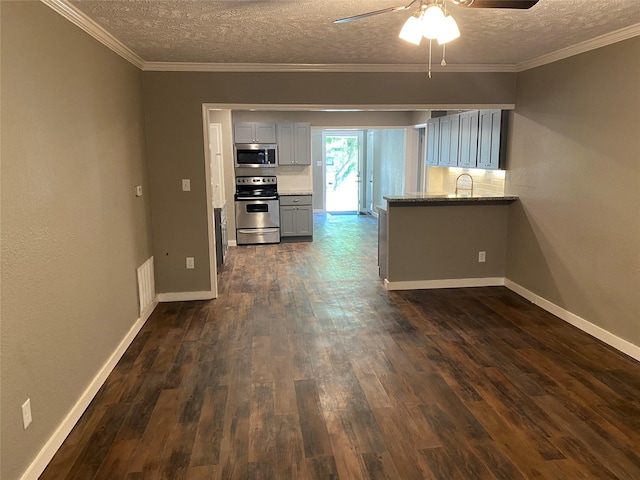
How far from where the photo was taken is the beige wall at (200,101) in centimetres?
464

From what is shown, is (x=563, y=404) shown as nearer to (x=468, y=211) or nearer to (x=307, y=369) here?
(x=307, y=369)

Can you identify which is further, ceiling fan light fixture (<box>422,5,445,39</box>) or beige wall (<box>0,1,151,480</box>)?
ceiling fan light fixture (<box>422,5,445,39</box>)

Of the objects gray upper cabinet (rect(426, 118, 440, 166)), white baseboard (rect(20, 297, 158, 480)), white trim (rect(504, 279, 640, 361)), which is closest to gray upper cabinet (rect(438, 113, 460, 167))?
gray upper cabinet (rect(426, 118, 440, 166))

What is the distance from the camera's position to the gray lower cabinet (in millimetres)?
8203

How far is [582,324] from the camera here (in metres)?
4.07

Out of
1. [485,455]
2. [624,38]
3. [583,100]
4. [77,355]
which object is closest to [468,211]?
[583,100]

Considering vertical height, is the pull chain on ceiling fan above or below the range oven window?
above

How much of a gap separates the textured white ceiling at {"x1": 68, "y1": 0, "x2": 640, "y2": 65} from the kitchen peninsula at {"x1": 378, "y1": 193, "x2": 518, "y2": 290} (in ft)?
4.95

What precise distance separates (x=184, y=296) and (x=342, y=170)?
7.46 metres

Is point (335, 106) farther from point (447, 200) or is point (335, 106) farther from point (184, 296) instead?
point (184, 296)

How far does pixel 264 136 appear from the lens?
26.3 feet

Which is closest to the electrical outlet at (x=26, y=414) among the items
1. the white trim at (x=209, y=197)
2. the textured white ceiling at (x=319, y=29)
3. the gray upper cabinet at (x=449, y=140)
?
the textured white ceiling at (x=319, y=29)

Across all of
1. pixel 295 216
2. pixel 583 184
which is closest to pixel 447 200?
pixel 583 184

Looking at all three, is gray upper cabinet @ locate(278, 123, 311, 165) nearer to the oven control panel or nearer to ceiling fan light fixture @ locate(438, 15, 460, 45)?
the oven control panel
